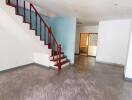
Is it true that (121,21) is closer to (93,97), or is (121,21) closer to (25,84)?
(93,97)

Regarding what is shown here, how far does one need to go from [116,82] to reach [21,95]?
3.14 m

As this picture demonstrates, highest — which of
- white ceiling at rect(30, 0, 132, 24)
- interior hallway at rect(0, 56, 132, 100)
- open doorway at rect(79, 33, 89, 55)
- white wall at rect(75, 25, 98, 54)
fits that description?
white ceiling at rect(30, 0, 132, 24)

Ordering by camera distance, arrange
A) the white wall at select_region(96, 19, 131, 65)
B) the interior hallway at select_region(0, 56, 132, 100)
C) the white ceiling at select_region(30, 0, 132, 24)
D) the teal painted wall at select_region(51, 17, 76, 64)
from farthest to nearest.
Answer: the white wall at select_region(96, 19, 131, 65) < the teal painted wall at select_region(51, 17, 76, 64) < the white ceiling at select_region(30, 0, 132, 24) < the interior hallway at select_region(0, 56, 132, 100)

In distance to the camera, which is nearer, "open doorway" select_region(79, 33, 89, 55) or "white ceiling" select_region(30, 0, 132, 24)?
"white ceiling" select_region(30, 0, 132, 24)

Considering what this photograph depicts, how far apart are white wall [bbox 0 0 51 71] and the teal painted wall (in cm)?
124

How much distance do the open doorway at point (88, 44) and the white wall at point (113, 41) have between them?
192 centimetres

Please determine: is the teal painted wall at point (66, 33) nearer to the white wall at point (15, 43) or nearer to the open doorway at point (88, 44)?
the white wall at point (15, 43)

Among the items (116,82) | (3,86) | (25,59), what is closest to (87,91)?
(116,82)

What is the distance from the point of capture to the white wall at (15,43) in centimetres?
332

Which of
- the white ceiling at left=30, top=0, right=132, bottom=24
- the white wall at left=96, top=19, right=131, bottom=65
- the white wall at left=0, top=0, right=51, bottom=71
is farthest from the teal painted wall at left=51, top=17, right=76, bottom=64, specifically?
the white wall at left=96, top=19, right=131, bottom=65

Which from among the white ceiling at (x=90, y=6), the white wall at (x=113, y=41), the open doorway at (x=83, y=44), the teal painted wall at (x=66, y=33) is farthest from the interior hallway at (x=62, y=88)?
the open doorway at (x=83, y=44)

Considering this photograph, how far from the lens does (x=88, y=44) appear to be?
880 centimetres

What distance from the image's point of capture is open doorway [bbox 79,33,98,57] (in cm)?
855

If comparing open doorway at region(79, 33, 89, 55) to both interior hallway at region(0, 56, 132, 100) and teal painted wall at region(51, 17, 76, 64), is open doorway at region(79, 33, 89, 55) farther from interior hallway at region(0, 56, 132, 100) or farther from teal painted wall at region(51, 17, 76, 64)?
interior hallway at region(0, 56, 132, 100)
